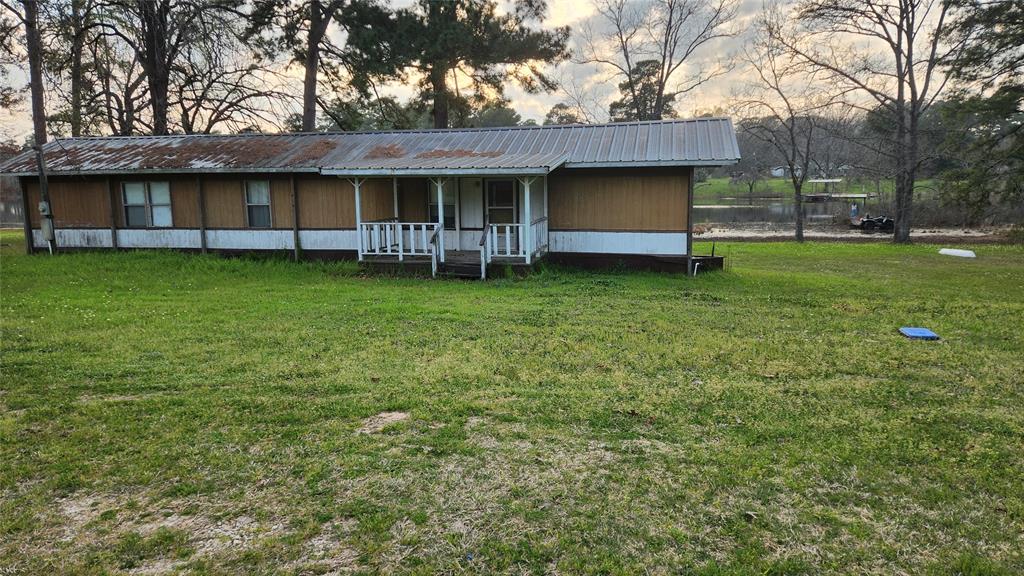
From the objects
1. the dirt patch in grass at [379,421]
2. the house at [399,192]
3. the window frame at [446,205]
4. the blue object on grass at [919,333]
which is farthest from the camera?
the window frame at [446,205]

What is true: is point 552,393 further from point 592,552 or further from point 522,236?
point 522,236

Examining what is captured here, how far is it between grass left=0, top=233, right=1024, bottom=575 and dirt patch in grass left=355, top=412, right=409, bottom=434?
0.03 m

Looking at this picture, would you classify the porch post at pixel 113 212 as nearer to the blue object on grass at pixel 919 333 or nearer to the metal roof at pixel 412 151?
the metal roof at pixel 412 151

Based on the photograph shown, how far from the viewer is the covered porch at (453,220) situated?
12.6 metres

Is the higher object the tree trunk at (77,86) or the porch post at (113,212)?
the tree trunk at (77,86)

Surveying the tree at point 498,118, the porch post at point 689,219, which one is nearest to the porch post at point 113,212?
the porch post at point 689,219

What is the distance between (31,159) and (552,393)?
17.1 metres

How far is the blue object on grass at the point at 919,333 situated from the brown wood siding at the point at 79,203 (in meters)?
17.0

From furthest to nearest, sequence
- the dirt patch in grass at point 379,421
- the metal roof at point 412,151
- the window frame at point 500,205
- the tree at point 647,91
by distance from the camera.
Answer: the tree at point 647,91 < the window frame at point 500,205 < the metal roof at point 412,151 < the dirt patch in grass at point 379,421

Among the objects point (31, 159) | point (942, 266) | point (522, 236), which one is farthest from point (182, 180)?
point (942, 266)

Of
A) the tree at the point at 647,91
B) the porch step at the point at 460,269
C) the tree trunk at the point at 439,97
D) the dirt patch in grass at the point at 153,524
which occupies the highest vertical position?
the tree at the point at 647,91

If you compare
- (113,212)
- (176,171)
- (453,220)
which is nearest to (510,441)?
(453,220)

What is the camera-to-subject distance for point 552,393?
5332 millimetres

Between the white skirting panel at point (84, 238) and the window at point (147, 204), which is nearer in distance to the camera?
the window at point (147, 204)
